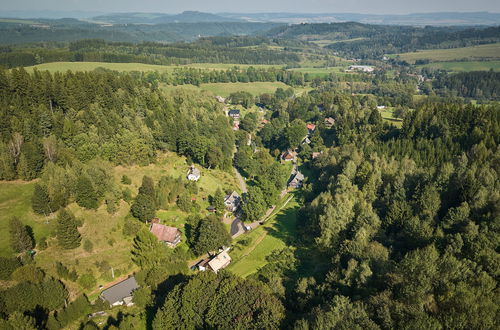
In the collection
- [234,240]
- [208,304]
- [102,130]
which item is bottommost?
[234,240]

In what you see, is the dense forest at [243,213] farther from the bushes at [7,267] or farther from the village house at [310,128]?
the village house at [310,128]

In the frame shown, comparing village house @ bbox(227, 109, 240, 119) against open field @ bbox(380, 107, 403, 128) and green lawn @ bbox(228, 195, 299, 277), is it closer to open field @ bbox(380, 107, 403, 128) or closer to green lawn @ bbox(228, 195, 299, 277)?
open field @ bbox(380, 107, 403, 128)

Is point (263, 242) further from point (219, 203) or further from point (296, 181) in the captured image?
point (296, 181)

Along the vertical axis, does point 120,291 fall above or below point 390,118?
below

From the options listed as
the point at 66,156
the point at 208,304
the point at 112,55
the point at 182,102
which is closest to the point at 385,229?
the point at 208,304

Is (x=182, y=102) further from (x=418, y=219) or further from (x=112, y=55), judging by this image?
(x=112, y=55)

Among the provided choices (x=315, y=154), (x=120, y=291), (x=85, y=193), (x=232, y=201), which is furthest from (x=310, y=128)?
(x=120, y=291)

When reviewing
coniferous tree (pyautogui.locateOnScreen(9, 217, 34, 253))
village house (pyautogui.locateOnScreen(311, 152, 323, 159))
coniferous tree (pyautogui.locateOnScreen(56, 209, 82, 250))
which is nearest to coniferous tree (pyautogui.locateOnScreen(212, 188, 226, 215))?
coniferous tree (pyautogui.locateOnScreen(56, 209, 82, 250))

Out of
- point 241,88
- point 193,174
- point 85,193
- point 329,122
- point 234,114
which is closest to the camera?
point 85,193
